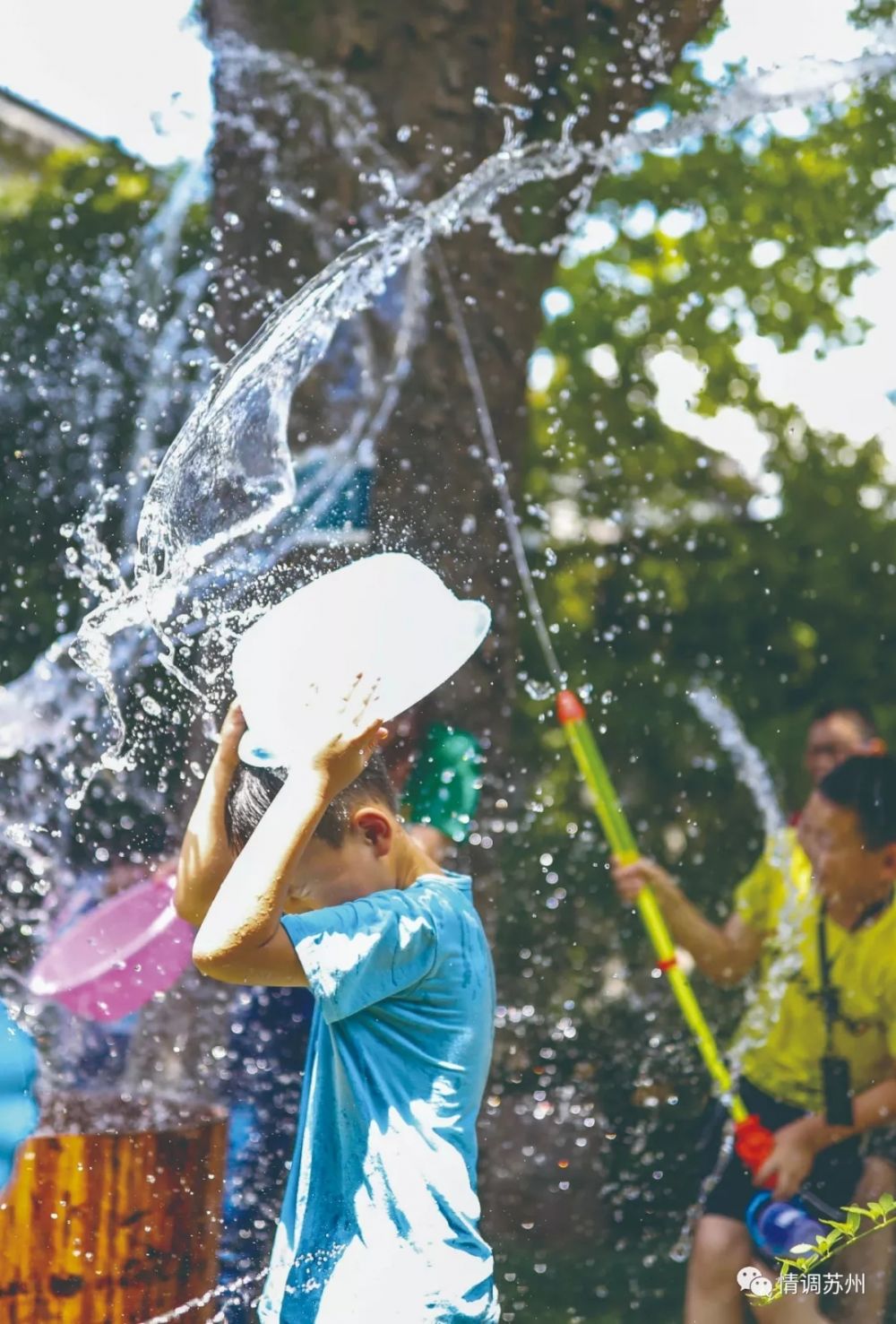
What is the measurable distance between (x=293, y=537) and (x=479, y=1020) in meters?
1.22

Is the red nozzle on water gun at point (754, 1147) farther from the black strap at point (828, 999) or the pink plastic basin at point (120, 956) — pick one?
the pink plastic basin at point (120, 956)

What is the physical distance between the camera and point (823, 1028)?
11.0 feet

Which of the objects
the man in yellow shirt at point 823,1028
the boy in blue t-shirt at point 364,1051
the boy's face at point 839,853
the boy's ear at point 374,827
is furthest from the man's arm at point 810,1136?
the boy's ear at point 374,827

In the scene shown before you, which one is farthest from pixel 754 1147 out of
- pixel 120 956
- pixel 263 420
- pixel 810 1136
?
pixel 263 420

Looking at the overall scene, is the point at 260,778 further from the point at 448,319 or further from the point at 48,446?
the point at 48,446

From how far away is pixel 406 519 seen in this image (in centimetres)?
276

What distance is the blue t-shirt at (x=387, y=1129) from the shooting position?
1.68 metres

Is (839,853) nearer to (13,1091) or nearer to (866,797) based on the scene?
(866,797)

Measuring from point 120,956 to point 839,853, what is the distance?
1.83 m

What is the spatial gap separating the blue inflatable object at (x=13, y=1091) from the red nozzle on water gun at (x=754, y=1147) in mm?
1605

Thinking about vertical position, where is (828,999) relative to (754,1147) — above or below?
above

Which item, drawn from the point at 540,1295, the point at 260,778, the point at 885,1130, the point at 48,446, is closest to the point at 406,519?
the point at 260,778

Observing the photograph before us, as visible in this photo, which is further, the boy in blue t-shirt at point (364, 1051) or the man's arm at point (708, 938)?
the man's arm at point (708, 938)

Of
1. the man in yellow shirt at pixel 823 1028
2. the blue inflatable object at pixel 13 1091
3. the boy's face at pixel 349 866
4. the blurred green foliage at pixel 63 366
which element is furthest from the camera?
the blurred green foliage at pixel 63 366
